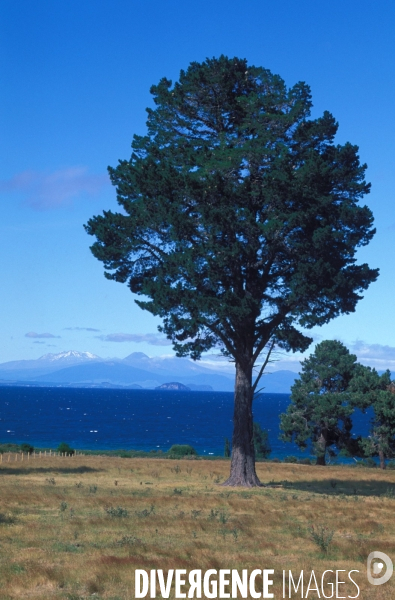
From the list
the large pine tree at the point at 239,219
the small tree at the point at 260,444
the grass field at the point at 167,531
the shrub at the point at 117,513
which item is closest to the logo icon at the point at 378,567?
the grass field at the point at 167,531

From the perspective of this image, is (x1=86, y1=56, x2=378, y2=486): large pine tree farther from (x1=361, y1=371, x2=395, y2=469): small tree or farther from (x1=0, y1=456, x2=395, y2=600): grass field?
(x1=361, y1=371, x2=395, y2=469): small tree

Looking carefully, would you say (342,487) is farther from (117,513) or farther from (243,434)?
(117,513)

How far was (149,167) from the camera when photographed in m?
29.3

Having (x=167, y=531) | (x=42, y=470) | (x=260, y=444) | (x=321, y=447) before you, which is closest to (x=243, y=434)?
(x=42, y=470)

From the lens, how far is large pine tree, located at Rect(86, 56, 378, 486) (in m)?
27.6

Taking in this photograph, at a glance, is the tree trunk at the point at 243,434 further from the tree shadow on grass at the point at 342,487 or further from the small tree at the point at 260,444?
the small tree at the point at 260,444

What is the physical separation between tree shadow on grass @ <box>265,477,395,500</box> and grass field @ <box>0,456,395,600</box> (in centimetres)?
15

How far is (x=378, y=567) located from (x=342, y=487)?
69.9ft

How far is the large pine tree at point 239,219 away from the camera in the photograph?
27562mm

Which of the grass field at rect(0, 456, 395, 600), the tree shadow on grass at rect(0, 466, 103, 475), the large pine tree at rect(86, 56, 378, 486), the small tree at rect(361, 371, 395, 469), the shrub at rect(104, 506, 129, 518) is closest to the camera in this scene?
the grass field at rect(0, 456, 395, 600)

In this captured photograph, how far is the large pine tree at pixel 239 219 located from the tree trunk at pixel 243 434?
5cm

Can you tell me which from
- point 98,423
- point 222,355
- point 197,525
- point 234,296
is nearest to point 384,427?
point 222,355

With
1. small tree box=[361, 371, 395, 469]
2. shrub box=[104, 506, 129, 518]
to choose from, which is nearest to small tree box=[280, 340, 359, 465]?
small tree box=[361, 371, 395, 469]

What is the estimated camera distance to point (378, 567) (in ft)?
45.5
